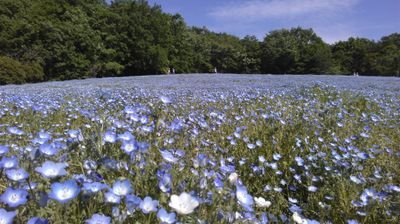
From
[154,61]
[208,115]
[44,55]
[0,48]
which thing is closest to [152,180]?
[208,115]

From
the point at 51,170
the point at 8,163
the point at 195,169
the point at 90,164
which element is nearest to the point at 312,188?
the point at 195,169

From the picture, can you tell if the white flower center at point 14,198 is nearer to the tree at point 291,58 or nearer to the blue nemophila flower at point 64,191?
the blue nemophila flower at point 64,191

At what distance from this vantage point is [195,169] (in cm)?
185

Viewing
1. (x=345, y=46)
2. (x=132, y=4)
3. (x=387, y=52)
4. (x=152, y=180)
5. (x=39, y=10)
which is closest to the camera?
(x=152, y=180)

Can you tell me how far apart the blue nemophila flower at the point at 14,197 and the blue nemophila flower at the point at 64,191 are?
0.10 metres

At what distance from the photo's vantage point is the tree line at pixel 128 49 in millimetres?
30484

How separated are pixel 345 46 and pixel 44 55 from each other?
143ft

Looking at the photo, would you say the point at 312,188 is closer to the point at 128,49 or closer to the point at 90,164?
the point at 90,164

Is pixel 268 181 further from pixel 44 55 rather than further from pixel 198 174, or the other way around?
pixel 44 55

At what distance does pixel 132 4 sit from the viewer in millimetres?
41469

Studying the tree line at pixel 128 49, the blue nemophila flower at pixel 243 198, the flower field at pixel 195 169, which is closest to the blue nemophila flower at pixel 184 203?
the flower field at pixel 195 169

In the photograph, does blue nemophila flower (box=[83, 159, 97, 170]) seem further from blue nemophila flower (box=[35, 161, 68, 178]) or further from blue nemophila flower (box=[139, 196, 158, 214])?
blue nemophila flower (box=[139, 196, 158, 214])

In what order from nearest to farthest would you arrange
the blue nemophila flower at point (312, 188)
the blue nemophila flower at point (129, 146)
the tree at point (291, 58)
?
1. the blue nemophila flower at point (129, 146)
2. the blue nemophila flower at point (312, 188)
3. the tree at point (291, 58)

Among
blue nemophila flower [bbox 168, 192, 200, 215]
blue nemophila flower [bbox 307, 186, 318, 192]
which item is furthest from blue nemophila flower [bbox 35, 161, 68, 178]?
blue nemophila flower [bbox 307, 186, 318, 192]
